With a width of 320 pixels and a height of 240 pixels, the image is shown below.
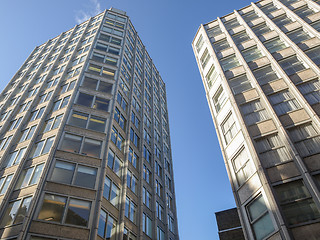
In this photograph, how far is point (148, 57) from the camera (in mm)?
57812

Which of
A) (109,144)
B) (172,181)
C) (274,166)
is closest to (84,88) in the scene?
(109,144)

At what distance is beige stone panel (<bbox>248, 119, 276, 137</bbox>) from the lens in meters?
18.5

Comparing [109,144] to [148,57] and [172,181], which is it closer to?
[172,181]

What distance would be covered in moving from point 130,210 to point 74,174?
713 centimetres

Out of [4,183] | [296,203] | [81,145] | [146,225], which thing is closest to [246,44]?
[296,203]

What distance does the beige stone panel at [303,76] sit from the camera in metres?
20.8

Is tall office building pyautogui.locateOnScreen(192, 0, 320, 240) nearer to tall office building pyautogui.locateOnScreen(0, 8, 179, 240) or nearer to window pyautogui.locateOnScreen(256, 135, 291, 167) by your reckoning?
window pyautogui.locateOnScreen(256, 135, 291, 167)

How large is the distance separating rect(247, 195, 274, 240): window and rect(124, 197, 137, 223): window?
42.2ft

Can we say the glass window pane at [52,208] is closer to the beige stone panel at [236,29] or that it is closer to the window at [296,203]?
the window at [296,203]

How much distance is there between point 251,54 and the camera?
27.2m

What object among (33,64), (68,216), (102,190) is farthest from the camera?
(33,64)

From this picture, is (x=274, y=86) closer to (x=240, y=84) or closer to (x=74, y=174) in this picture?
(x=240, y=84)

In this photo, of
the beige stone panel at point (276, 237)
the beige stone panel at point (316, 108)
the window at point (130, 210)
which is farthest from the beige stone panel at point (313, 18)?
the window at point (130, 210)

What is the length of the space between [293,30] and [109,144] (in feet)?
70.8
